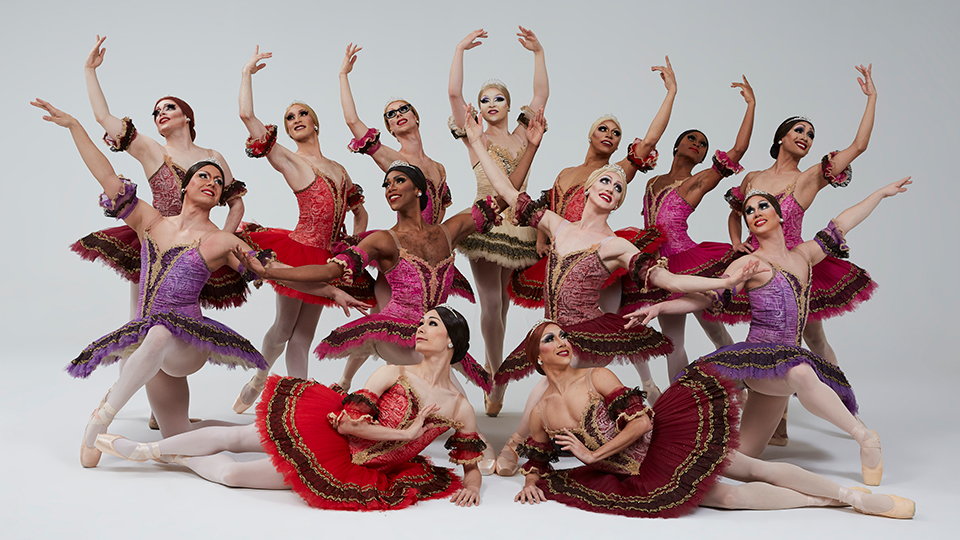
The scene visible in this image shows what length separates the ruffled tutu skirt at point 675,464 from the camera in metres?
4.33

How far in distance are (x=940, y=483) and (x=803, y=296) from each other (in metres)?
1.40

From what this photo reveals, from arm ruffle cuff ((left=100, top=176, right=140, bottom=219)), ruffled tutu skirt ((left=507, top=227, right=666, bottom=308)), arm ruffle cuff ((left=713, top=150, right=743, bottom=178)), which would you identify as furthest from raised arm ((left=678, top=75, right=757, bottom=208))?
arm ruffle cuff ((left=100, top=176, right=140, bottom=219))

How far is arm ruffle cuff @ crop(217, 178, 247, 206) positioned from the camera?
5.76 metres

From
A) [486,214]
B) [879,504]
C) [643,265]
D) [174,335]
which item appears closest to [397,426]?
[174,335]

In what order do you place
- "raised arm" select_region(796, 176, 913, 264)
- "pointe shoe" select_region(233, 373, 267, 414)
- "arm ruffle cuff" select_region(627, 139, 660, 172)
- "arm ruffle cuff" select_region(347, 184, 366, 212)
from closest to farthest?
"raised arm" select_region(796, 176, 913, 264) < "arm ruffle cuff" select_region(627, 139, 660, 172) < "arm ruffle cuff" select_region(347, 184, 366, 212) < "pointe shoe" select_region(233, 373, 267, 414)

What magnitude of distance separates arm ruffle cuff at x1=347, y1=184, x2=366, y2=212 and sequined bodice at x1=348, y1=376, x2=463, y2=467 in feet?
6.98

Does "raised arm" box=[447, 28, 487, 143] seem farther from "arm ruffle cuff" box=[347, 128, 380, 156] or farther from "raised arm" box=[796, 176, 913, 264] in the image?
"raised arm" box=[796, 176, 913, 264]

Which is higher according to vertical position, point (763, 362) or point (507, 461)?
point (763, 362)

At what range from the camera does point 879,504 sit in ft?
14.2

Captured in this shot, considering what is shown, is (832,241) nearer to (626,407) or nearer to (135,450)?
(626,407)

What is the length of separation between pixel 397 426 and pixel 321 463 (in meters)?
0.47

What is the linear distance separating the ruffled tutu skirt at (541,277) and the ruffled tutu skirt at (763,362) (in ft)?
3.35

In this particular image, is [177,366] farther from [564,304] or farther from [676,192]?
[676,192]

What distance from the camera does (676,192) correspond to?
21.1ft
